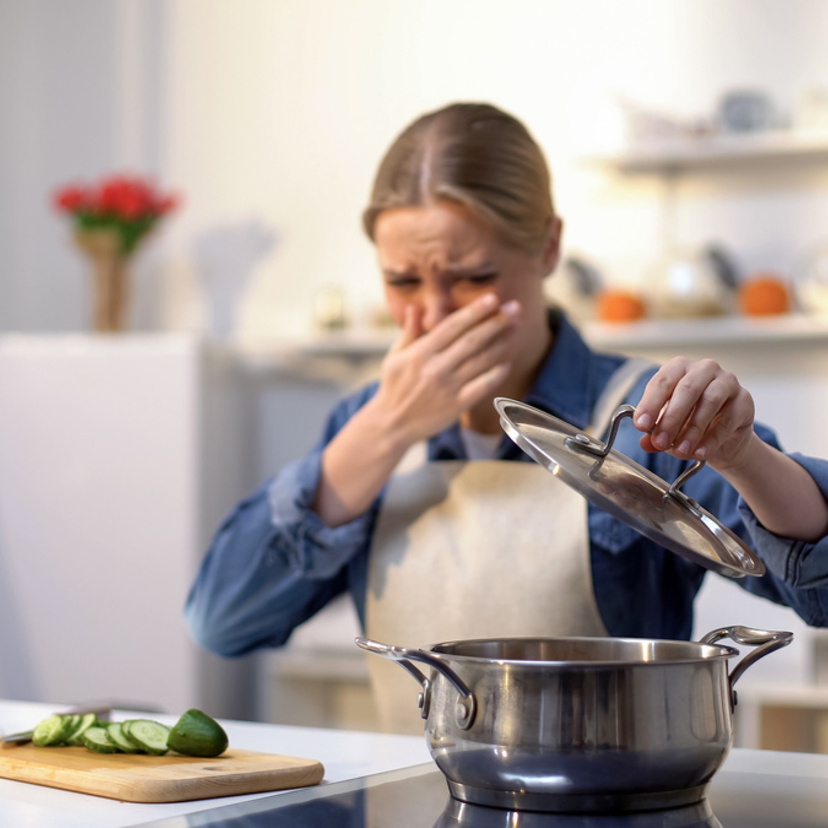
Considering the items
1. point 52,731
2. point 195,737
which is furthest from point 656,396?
point 52,731

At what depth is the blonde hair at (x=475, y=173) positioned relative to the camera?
129 cm

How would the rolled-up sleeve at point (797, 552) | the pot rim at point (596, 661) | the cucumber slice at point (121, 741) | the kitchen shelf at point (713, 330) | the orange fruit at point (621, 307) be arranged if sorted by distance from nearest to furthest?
1. the pot rim at point (596, 661)
2. the cucumber slice at point (121, 741)
3. the rolled-up sleeve at point (797, 552)
4. the kitchen shelf at point (713, 330)
5. the orange fruit at point (621, 307)

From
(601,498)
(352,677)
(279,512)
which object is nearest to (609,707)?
(601,498)

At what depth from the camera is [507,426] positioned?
0.77 meters

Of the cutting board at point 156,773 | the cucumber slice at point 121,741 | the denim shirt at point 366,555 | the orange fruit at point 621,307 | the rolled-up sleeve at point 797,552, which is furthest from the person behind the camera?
the orange fruit at point 621,307

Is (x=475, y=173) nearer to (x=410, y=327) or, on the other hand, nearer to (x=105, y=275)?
(x=410, y=327)

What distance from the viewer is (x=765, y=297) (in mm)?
2510

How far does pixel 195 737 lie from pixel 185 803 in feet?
0.28

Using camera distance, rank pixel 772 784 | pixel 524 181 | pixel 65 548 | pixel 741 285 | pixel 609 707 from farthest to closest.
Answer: pixel 65 548 → pixel 741 285 → pixel 524 181 → pixel 772 784 → pixel 609 707

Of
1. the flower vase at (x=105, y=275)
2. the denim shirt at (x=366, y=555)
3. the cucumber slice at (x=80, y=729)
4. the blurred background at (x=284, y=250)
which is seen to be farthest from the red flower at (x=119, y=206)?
the cucumber slice at (x=80, y=729)

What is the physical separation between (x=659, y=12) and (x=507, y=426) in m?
2.21

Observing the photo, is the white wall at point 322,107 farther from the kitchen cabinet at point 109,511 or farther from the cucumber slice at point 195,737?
the cucumber slice at point 195,737

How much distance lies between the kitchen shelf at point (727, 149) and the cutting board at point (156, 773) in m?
1.96

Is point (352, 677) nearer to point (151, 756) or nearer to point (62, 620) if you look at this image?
point (62, 620)
